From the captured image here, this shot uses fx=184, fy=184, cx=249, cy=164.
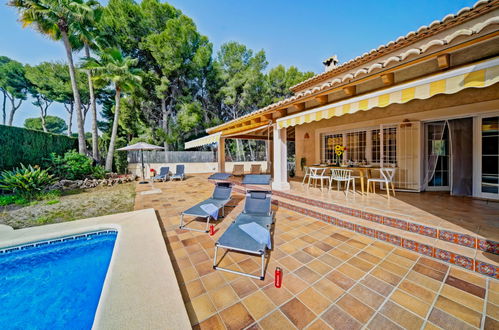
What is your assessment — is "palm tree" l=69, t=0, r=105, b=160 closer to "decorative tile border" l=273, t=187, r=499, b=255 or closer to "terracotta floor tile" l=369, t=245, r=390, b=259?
"decorative tile border" l=273, t=187, r=499, b=255

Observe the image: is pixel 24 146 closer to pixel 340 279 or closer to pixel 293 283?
pixel 293 283

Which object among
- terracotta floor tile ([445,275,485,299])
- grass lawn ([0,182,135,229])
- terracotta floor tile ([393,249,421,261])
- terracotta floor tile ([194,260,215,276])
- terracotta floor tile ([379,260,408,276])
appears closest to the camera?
terracotta floor tile ([445,275,485,299])

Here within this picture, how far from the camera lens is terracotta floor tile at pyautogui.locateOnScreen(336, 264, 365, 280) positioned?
3.76 meters

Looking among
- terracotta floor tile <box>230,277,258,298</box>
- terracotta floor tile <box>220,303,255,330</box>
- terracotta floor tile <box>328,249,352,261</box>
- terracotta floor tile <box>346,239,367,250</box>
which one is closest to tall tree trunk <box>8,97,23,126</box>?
terracotta floor tile <box>230,277,258,298</box>

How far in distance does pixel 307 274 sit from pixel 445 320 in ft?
6.72

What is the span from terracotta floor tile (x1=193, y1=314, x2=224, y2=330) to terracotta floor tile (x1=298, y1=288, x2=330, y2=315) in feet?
4.65

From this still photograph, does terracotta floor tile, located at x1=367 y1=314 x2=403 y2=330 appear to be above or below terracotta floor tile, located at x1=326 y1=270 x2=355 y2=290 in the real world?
below

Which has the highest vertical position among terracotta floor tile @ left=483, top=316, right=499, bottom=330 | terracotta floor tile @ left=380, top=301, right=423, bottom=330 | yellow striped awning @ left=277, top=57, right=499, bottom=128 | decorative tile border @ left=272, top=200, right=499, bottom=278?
yellow striped awning @ left=277, top=57, right=499, bottom=128

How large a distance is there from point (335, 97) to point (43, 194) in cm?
1731

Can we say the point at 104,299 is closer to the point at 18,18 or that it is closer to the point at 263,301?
the point at 263,301

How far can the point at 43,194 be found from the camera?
37.8 feet

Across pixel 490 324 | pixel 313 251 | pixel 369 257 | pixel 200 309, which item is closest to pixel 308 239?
pixel 313 251

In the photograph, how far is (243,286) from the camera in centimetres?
357

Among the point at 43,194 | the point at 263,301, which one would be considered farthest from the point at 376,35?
the point at 43,194
